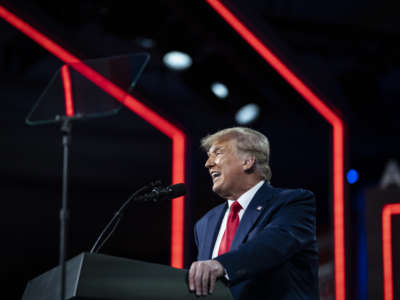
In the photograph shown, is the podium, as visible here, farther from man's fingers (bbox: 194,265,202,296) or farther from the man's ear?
the man's ear

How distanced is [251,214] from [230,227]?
151mm

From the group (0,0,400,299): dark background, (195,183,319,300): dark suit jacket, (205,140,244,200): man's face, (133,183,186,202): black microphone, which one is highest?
(0,0,400,299): dark background

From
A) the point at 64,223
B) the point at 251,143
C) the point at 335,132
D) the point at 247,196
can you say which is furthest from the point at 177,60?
the point at 64,223

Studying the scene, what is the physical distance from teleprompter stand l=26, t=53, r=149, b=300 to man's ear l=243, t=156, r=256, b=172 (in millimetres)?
777

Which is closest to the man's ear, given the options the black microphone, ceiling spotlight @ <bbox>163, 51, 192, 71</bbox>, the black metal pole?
the black microphone

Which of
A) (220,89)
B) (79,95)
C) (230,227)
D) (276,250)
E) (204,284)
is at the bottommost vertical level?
(204,284)

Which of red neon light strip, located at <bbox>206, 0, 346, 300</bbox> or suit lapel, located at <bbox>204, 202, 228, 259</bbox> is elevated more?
red neon light strip, located at <bbox>206, 0, 346, 300</bbox>

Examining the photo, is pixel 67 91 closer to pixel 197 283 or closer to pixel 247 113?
pixel 197 283

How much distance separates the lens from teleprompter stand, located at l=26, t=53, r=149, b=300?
173cm

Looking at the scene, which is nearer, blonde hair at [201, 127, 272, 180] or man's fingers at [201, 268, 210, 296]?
man's fingers at [201, 268, 210, 296]

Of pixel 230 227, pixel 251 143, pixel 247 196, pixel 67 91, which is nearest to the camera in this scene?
pixel 67 91

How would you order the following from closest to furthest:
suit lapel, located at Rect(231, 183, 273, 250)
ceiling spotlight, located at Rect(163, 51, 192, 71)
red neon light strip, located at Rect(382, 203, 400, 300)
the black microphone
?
1. the black microphone
2. suit lapel, located at Rect(231, 183, 273, 250)
3. red neon light strip, located at Rect(382, 203, 400, 300)
4. ceiling spotlight, located at Rect(163, 51, 192, 71)

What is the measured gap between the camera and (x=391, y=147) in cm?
845

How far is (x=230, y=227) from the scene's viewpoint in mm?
2346
